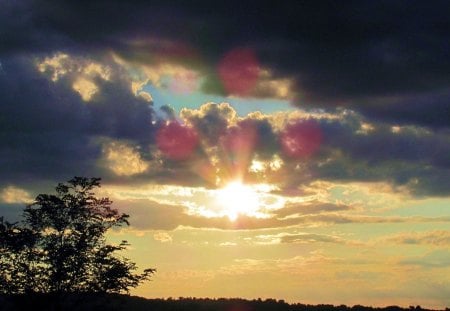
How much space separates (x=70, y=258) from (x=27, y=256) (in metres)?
4.26

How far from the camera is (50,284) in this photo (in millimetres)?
70750

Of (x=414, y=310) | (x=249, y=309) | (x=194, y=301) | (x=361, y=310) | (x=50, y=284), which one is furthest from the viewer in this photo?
(x=194, y=301)

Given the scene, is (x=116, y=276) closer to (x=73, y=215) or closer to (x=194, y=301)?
(x=73, y=215)

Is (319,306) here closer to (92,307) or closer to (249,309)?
(249,309)

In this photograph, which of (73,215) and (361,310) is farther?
(361,310)

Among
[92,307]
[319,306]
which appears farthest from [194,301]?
[92,307]

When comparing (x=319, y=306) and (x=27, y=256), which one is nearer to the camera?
(x=27, y=256)

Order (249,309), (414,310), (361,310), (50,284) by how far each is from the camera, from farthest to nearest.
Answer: (249,309) → (361,310) → (414,310) → (50,284)

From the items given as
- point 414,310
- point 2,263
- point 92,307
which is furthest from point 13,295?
point 414,310

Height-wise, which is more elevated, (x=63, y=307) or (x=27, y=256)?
(x=27, y=256)

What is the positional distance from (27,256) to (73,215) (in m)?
5.89

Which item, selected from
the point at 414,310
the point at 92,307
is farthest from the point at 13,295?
the point at 414,310

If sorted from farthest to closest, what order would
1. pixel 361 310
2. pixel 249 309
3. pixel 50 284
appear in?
pixel 249 309 < pixel 361 310 < pixel 50 284

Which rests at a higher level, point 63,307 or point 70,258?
point 70,258
